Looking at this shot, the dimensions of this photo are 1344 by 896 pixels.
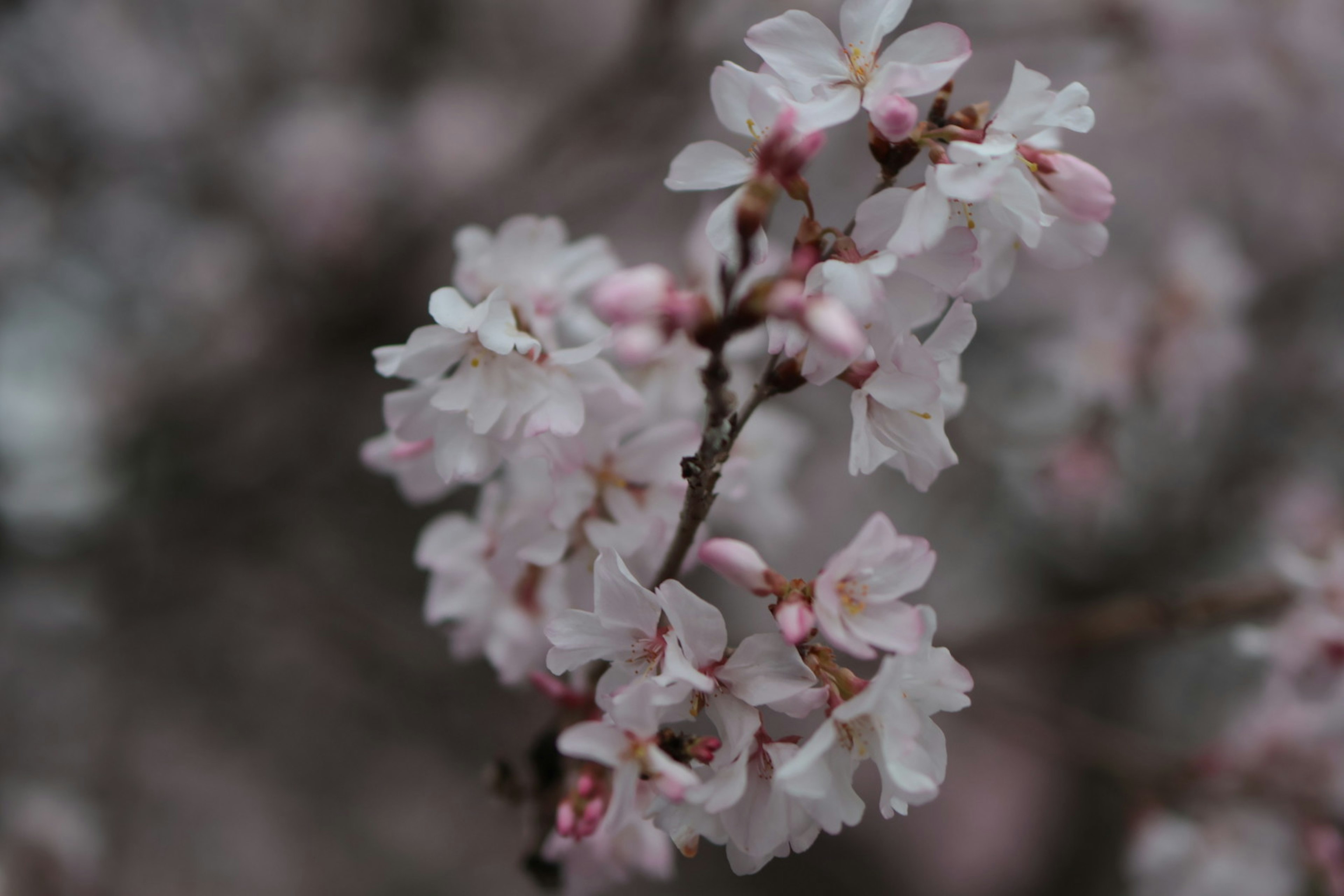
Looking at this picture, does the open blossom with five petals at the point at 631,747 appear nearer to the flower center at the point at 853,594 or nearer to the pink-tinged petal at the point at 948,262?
the flower center at the point at 853,594

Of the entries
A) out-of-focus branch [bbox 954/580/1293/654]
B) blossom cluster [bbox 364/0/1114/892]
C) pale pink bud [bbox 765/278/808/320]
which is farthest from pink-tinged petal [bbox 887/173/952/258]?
out-of-focus branch [bbox 954/580/1293/654]

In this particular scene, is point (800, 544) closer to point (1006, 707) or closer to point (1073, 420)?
point (1073, 420)

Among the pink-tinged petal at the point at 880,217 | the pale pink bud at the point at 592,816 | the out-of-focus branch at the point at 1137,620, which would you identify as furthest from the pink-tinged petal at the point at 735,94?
the out-of-focus branch at the point at 1137,620

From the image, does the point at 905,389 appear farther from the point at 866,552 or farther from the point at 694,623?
the point at 694,623

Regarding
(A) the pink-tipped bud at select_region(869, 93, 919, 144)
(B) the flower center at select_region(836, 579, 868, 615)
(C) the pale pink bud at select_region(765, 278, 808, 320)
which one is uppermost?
(A) the pink-tipped bud at select_region(869, 93, 919, 144)

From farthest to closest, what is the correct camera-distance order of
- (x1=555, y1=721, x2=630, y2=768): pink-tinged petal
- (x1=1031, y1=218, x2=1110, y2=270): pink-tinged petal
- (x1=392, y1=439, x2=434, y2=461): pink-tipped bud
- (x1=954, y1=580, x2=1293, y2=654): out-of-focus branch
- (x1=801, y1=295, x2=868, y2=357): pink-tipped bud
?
(x1=954, y1=580, x2=1293, y2=654): out-of-focus branch
(x1=392, y1=439, x2=434, y2=461): pink-tipped bud
(x1=1031, y1=218, x2=1110, y2=270): pink-tinged petal
(x1=555, y1=721, x2=630, y2=768): pink-tinged petal
(x1=801, y1=295, x2=868, y2=357): pink-tipped bud

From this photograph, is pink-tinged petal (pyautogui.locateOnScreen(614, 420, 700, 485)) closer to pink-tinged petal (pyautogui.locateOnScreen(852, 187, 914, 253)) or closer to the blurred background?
pink-tinged petal (pyautogui.locateOnScreen(852, 187, 914, 253))

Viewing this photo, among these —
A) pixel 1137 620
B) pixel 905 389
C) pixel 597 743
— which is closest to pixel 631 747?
pixel 597 743
